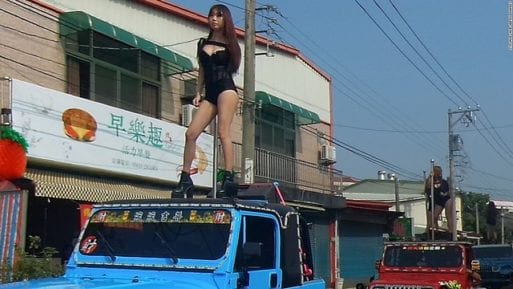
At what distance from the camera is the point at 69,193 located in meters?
15.4

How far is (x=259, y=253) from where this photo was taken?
611cm

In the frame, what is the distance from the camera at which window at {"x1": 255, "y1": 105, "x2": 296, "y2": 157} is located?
25.5 metres

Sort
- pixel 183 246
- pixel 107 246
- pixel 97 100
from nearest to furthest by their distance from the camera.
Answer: pixel 183 246 → pixel 107 246 → pixel 97 100

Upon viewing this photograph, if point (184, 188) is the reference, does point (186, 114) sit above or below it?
above

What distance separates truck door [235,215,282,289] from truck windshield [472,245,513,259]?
2203cm

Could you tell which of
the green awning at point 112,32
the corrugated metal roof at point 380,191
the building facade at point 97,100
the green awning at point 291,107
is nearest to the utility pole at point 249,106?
the building facade at point 97,100

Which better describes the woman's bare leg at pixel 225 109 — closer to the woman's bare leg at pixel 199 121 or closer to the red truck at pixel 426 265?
the woman's bare leg at pixel 199 121

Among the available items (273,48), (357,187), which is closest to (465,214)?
(357,187)

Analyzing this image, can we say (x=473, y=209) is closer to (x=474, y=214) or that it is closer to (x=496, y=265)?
(x=474, y=214)

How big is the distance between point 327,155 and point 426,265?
14037 millimetres

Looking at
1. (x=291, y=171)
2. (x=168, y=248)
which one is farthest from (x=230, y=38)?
Result: (x=291, y=171)

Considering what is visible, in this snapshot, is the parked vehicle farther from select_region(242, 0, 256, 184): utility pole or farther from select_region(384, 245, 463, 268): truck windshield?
select_region(242, 0, 256, 184): utility pole

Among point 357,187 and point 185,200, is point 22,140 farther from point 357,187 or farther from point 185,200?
point 357,187

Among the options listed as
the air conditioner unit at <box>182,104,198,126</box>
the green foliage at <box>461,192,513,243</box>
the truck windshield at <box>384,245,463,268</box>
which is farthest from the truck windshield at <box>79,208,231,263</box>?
the green foliage at <box>461,192,513,243</box>
